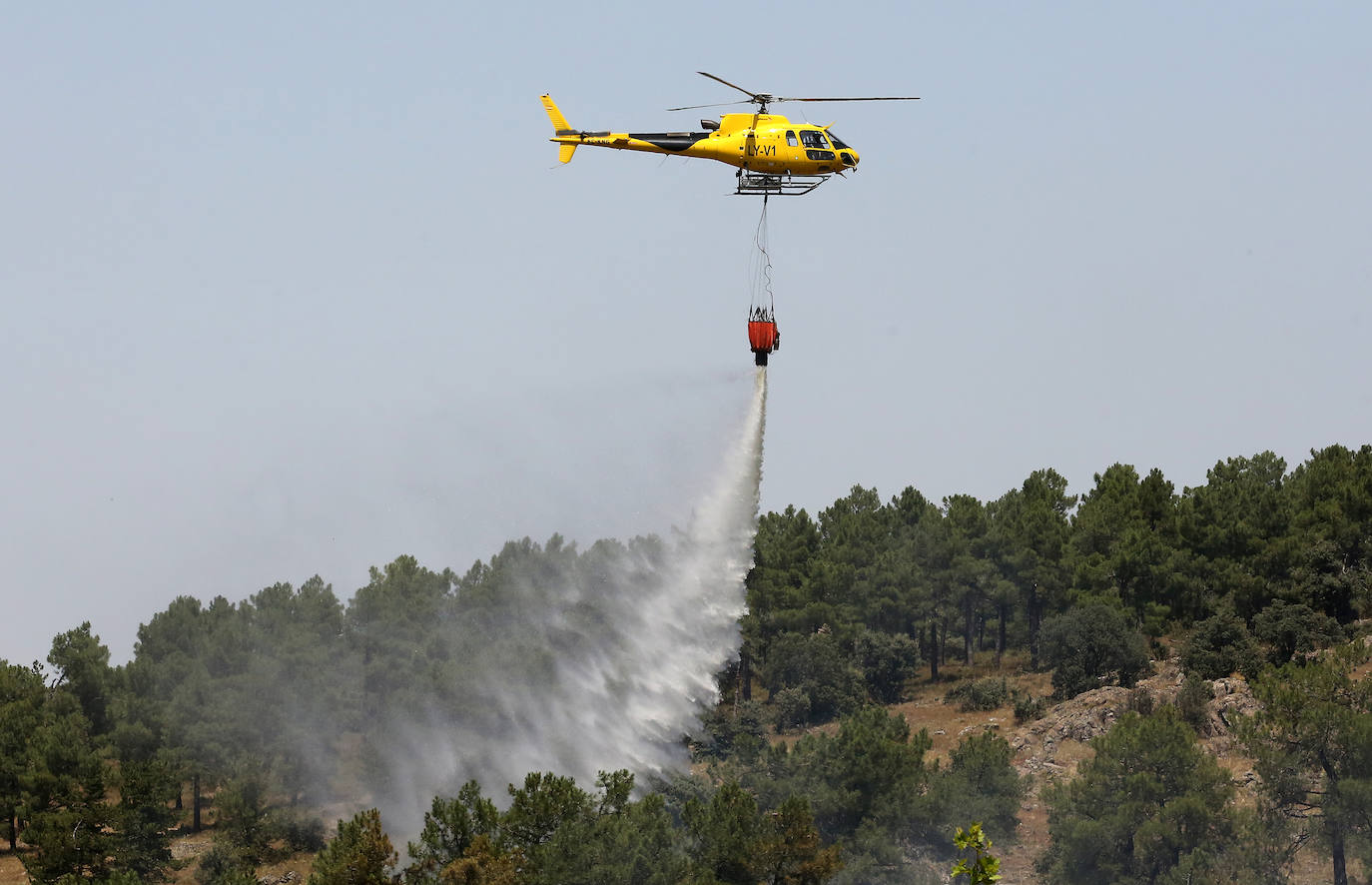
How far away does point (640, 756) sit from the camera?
8544 centimetres

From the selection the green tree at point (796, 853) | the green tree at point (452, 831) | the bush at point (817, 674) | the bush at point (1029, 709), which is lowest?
the green tree at point (796, 853)

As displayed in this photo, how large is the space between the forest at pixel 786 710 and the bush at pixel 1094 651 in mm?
210

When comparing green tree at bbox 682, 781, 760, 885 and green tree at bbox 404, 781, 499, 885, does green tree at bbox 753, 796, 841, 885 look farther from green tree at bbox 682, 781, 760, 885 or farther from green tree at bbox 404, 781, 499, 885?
green tree at bbox 404, 781, 499, 885

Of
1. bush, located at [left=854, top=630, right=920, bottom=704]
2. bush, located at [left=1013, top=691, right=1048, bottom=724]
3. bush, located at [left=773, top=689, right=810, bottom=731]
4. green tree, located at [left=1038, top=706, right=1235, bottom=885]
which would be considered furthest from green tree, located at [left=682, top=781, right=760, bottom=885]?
bush, located at [left=854, top=630, right=920, bottom=704]

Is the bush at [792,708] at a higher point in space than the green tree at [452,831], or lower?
higher

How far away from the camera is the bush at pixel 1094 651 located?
10662 cm

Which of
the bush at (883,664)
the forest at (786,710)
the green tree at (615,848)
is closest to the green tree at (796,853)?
the forest at (786,710)

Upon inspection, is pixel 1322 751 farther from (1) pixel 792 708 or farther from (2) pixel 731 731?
(1) pixel 792 708

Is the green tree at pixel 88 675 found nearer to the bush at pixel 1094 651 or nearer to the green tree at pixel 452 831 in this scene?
the green tree at pixel 452 831

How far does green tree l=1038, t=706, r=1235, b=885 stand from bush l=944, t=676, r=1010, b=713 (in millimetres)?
30896

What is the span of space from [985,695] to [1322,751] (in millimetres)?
35664

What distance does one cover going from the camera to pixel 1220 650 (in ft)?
336

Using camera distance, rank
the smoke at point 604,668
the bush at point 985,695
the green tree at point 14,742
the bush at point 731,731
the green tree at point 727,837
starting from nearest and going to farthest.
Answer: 1. the green tree at point 727,837
2. the smoke at point 604,668
3. the bush at point 731,731
4. the green tree at point 14,742
5. the bush at point 985,695

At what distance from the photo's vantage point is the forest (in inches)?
2926
